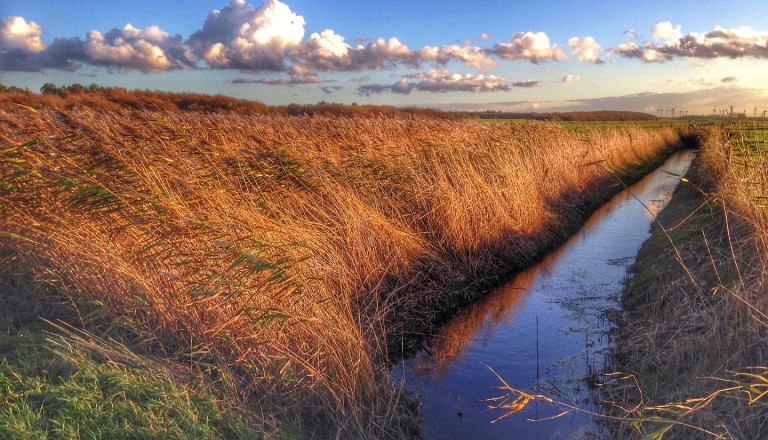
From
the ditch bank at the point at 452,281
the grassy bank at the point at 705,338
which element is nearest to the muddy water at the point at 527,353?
the ditch bank at the point at 452,281

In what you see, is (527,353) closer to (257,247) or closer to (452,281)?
(452,281)

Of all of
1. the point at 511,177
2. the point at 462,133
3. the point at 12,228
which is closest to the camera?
the point at 12,228

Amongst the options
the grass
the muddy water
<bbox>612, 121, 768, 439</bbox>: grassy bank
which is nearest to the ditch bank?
the muddy water

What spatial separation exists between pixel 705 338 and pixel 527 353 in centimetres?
228

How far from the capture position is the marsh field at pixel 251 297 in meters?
4.09

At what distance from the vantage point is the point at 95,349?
4492 mm

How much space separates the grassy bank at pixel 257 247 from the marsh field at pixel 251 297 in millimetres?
22

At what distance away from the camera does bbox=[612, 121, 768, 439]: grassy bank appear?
4023 millimetres

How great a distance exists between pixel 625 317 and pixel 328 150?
487 cm

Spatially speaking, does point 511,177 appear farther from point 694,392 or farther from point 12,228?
point 12,228

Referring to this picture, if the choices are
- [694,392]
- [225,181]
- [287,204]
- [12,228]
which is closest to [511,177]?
[287,204]

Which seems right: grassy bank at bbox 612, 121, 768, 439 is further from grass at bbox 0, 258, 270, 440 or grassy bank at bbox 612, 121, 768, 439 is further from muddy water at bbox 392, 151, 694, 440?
grass at bbox 0, 258, 270, 440

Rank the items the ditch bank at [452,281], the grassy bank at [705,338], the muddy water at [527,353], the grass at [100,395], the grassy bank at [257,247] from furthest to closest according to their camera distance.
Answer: the ditch bank at [452,281]
the muddy water at [527,353]
the grassy bank at [257,247]
the grassy bank at [705,338]
the grass at [100,395]

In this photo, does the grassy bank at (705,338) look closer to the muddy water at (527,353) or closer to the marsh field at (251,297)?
the marsh field at (251,297)
